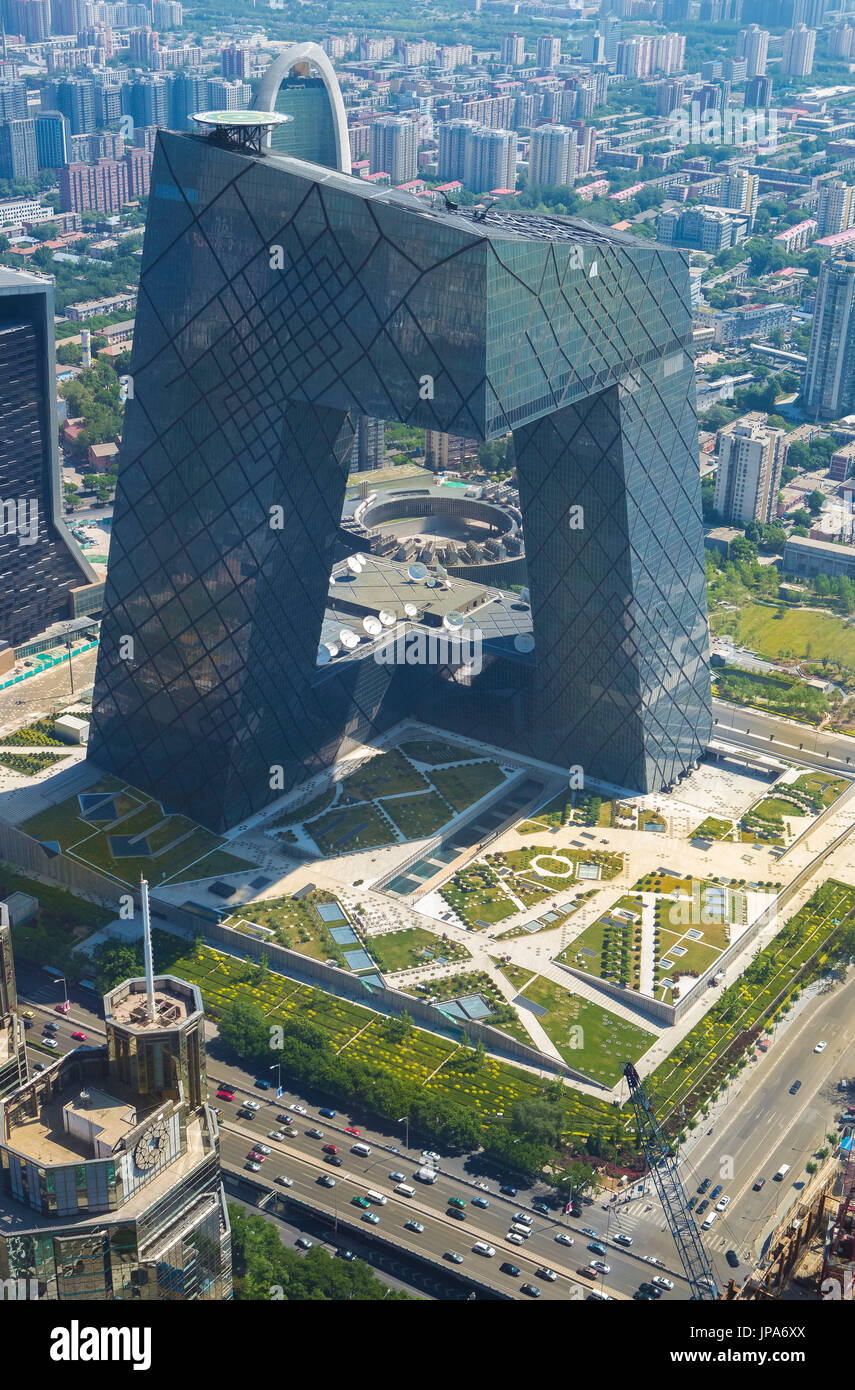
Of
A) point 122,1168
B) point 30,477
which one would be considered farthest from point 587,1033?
point 30,477

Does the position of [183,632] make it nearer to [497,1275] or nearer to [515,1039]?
[515,1039]

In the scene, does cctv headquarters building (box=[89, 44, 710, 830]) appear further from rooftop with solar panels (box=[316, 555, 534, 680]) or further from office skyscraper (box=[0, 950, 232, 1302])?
office skyscraper (box=[0, 950, 232, 1302])

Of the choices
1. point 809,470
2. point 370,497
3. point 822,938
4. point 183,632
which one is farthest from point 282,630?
point 809,470

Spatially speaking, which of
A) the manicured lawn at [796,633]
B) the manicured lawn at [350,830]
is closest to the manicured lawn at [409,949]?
the manicured lawn at [350,830]

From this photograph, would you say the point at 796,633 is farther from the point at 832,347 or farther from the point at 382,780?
the point at 832,347

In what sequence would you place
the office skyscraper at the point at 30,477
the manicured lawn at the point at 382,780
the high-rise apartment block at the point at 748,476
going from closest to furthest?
the manicured lawn at the point at 382,780
the office skyscraper at the point at 30,477
the high-rise apartment block at the point at 748,476

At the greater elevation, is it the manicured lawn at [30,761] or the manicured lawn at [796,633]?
the manicured lawn at [30,761]

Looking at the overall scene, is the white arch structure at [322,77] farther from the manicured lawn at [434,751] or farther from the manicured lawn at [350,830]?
the manicured lawn at [350,830]
